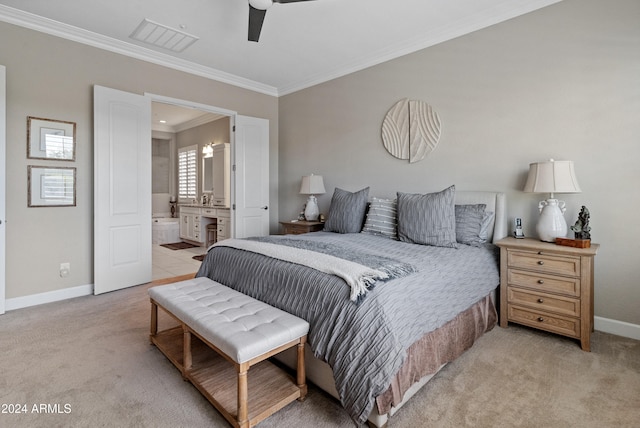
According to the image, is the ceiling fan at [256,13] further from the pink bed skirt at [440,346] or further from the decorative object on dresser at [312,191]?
the pink bed skirt at [440,346]

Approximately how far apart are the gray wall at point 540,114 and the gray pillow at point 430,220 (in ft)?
2.16

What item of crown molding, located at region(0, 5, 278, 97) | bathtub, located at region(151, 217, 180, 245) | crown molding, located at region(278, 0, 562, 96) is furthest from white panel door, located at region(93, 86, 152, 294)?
bathtub, located at region(151, 217, 180, 245)

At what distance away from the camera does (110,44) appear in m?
3.53

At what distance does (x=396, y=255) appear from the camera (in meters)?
2.32

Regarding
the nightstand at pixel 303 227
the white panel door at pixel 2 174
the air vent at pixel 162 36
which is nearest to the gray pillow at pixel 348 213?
the nightstand at pixel 303 227

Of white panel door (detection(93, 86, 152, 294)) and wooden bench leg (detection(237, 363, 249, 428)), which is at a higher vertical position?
white panel door (detection(93, 86, 152, 294))

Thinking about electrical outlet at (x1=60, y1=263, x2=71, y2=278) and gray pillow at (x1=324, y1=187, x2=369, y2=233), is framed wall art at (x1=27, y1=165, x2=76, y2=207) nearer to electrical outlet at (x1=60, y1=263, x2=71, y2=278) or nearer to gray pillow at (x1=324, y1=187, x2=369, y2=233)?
electrical outlet at (x1=60, y1=263, x2=71, y2=278)

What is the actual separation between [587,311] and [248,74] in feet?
14.9

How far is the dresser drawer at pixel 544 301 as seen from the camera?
91.1 inches

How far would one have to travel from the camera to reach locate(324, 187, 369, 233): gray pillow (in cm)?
354

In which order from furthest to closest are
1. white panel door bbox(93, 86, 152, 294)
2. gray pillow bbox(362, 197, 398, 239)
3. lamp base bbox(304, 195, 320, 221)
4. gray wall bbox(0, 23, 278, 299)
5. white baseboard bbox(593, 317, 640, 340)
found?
lamp base bbox(304, 195, 320, 221) → white panel door bbox(93, 86, 152, 294) → gray pillow bbox(362, 197, 398, 239) → gray wall bbox(0, 23, 278, 299) → white baseboard bbox(593, 317, 640, 340)

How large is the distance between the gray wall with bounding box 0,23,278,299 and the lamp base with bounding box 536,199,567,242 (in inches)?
172

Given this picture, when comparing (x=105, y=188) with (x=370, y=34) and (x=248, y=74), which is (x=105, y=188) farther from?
(x=370, y=34)

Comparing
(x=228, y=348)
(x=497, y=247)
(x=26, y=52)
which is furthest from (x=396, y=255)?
(x=26, y=52)
